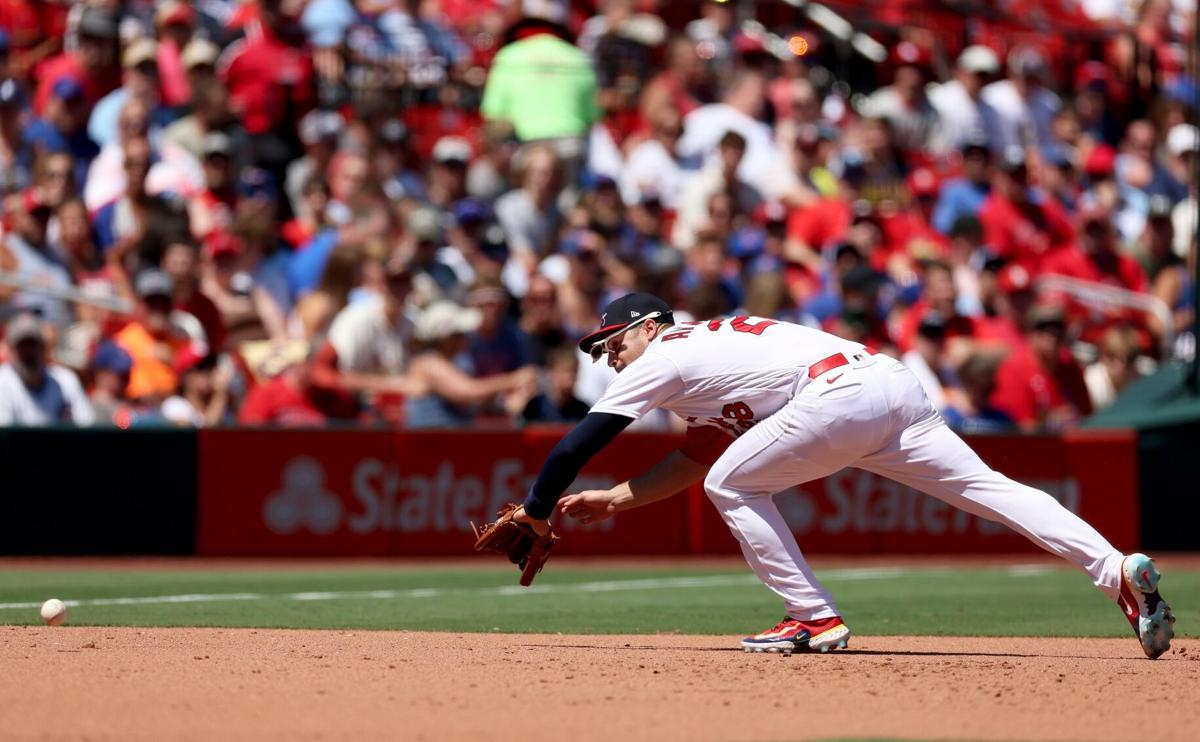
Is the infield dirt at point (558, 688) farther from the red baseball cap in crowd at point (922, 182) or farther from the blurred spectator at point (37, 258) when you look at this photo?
the red baseball cap in crowd at point (922, 182)

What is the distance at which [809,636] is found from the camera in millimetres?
8375

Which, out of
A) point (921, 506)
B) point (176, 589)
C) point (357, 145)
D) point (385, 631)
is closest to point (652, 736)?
point (385, 631)

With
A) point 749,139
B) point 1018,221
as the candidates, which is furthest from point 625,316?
point 1018,221

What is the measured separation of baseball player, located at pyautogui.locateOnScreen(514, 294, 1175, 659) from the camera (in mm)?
7922

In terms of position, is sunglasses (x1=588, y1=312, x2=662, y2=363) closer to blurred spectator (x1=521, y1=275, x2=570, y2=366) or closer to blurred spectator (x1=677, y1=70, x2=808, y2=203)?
blurred spectator (x1=521, y1=275, x2=570, y2=366)

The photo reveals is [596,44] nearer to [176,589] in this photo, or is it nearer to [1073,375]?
[1073,375]

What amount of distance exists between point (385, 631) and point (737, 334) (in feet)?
8.32

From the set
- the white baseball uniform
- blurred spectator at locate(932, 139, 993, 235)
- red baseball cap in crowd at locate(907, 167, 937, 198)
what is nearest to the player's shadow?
the white baseball uniform

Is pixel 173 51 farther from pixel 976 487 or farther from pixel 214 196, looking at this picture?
pixel 976 487

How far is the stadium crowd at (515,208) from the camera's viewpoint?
15133mm

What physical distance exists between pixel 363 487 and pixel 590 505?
6750 millimetres

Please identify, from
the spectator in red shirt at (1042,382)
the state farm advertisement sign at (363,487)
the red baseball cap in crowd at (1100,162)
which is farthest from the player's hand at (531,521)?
the red baseball cap in crowd at (1100,162)

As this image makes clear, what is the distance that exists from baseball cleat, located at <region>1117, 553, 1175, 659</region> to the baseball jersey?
1.50 metres

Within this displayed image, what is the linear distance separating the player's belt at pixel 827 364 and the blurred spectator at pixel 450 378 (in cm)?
724
